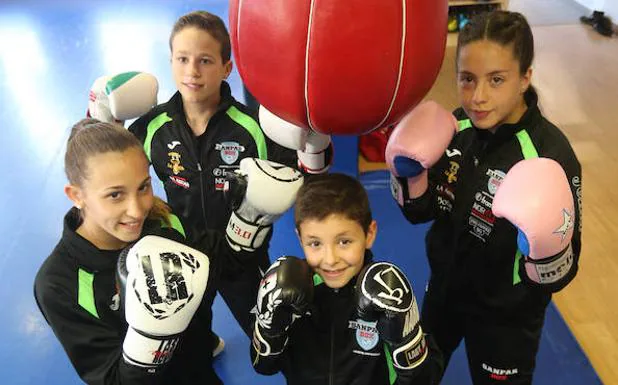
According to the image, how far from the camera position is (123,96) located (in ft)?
5.67

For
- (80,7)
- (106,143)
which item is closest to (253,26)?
(106,143)

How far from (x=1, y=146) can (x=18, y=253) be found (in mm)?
1265

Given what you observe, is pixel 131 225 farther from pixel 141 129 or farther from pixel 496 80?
pixel 496 80

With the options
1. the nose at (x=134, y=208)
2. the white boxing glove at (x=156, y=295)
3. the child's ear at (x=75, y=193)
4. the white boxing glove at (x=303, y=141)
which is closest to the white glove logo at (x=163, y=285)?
the white boxing glove at (x=156, y=295)

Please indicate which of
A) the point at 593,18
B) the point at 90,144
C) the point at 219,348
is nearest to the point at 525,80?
the point at 90,144

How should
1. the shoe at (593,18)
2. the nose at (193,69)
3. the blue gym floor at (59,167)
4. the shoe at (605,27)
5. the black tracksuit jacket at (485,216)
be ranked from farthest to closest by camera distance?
the shoe at (593,18) < the shoe at (605,27) < the blue gym floor at (59,167) < the nose at (193,69) < the black tracksuit jacket at (485,216)

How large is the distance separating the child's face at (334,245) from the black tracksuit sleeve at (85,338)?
42 centimetres

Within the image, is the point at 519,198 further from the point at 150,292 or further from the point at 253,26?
the point at 150,292

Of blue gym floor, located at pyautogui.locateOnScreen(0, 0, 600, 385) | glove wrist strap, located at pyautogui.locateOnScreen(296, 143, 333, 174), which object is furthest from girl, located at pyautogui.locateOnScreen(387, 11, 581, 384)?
blue gym floor, located at pyautogui.locateOnScreen(0, 0, 600, 385)

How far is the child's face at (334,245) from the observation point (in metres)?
1.18

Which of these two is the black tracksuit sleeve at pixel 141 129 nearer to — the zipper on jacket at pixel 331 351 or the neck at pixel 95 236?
the neck at pixel 95 236

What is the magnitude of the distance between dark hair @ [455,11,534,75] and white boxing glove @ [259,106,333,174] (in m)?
0.42

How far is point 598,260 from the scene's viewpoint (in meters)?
2.56

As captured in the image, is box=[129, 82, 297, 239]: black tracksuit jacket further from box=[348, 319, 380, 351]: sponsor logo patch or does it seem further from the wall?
the wall
